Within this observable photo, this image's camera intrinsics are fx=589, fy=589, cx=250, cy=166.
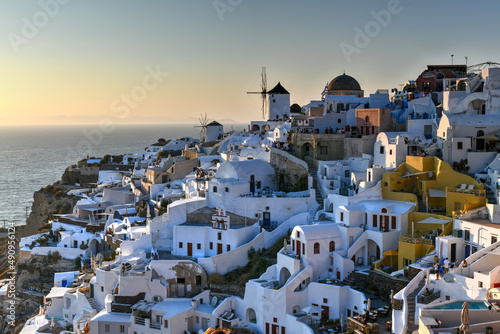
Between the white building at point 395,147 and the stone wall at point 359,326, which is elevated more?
the white building at point 395,147

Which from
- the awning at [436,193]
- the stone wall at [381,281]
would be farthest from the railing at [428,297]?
the awning at [436,193]

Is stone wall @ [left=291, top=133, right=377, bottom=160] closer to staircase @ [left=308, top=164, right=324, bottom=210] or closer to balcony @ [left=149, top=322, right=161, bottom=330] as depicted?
staircase @ [left=308, top=164, right=324, bottom=210]

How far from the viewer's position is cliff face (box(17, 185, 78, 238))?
52844mm

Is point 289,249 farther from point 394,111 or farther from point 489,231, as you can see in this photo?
point 394,111

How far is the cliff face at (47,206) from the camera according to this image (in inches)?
2080

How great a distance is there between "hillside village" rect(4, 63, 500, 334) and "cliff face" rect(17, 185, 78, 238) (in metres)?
11.8

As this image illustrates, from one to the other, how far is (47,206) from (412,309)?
1672 inches

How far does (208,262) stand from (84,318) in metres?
7.05

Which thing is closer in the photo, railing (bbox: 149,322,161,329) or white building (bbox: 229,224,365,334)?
white building (bbox: 229,224,365,334)

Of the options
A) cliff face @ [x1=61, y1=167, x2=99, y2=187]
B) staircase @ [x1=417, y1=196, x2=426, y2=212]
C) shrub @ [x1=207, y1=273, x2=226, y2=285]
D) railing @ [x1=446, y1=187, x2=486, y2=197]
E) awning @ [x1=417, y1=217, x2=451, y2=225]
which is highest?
railing @ [x1=446, y1=187, x2=486, y2=197]

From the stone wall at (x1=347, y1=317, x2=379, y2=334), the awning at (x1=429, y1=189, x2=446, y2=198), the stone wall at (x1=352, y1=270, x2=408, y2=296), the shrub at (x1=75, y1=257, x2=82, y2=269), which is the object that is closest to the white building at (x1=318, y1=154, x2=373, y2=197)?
the awning at (x1=429, y1=189, x2=446, y2=198)

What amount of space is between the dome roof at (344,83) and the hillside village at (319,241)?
4.38 meters

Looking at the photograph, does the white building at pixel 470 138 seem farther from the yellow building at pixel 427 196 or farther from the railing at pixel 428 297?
the railing at pixel 428 297

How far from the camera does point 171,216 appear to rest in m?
32.2
